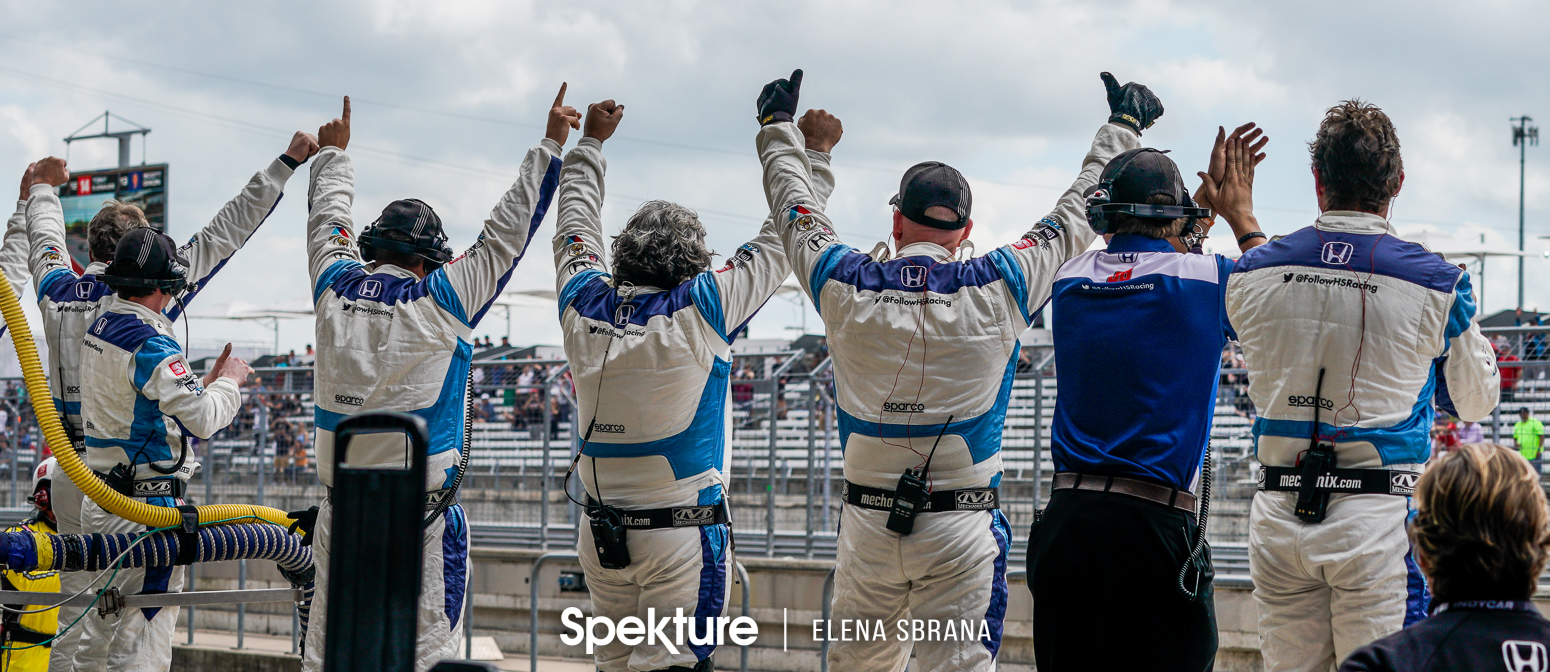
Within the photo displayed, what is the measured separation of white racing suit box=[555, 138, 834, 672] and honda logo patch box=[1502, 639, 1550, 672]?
8.74 feet

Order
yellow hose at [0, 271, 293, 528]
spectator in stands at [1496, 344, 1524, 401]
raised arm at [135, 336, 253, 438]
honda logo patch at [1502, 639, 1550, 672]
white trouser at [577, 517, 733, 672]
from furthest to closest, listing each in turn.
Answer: spectator in stands at [1496, 344, 1524, 401], raised arm at [135, 336, 253, 438], white trouser at [577, 517, 733, 672], yellow hose at [0, 271, 293, 528], honda logo patch at [1502, 639, 1550, 672]

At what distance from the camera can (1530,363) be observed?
8273 mm

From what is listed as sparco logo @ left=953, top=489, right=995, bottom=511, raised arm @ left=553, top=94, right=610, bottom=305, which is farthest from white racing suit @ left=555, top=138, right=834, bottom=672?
sparco logo @ left=953, top=489, right=995, bottom=511

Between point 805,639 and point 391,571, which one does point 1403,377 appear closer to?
point 391,571

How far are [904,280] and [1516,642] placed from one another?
2.17 meters

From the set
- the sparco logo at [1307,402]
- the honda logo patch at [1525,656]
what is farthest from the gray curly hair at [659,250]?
the honda logo patch at [1525,656]

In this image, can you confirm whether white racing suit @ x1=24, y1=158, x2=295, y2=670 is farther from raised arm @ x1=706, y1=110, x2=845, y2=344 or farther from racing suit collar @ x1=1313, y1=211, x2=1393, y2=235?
racing suit collar @ x1=1313, y1=211, x2=1393, y2=235

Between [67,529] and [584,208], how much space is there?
2963 mm

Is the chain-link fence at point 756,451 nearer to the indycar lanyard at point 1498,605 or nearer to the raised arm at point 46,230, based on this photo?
the raised arm at point 46,230

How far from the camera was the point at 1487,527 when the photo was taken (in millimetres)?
2047

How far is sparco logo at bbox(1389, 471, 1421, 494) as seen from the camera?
3529 millimetres

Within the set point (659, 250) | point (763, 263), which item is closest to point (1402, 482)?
point (763, 263)

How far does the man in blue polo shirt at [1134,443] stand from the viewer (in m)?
3.18

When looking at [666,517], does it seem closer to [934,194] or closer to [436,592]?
[436,592]
